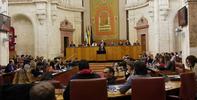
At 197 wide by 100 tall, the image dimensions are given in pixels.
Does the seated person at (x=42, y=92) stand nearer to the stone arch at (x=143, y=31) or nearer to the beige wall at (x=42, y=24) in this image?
the beige wall at (x=42, y=24)

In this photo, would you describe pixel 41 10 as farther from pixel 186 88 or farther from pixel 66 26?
pixel 186 88

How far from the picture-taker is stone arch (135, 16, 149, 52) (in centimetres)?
2489

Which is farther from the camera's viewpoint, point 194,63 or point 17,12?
point 17,12

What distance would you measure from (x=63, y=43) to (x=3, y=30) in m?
9.75

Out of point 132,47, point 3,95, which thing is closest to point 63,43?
point 132,47

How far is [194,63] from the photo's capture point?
7.36m

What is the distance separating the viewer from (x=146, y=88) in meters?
5.36

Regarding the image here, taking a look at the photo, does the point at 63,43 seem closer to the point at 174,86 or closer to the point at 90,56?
the point at 90,56

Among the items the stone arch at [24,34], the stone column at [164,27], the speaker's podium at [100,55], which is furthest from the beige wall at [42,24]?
the stone column at [164,27]

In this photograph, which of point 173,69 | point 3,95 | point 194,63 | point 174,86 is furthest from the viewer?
point 173,69

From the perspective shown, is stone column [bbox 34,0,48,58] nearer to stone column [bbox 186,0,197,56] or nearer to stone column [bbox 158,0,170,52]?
stone column [bbox 158,0,170,52]

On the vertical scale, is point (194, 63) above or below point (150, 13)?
below

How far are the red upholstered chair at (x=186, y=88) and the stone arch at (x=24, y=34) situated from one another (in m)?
18.8

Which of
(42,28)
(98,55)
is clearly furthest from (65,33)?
(98,55)
